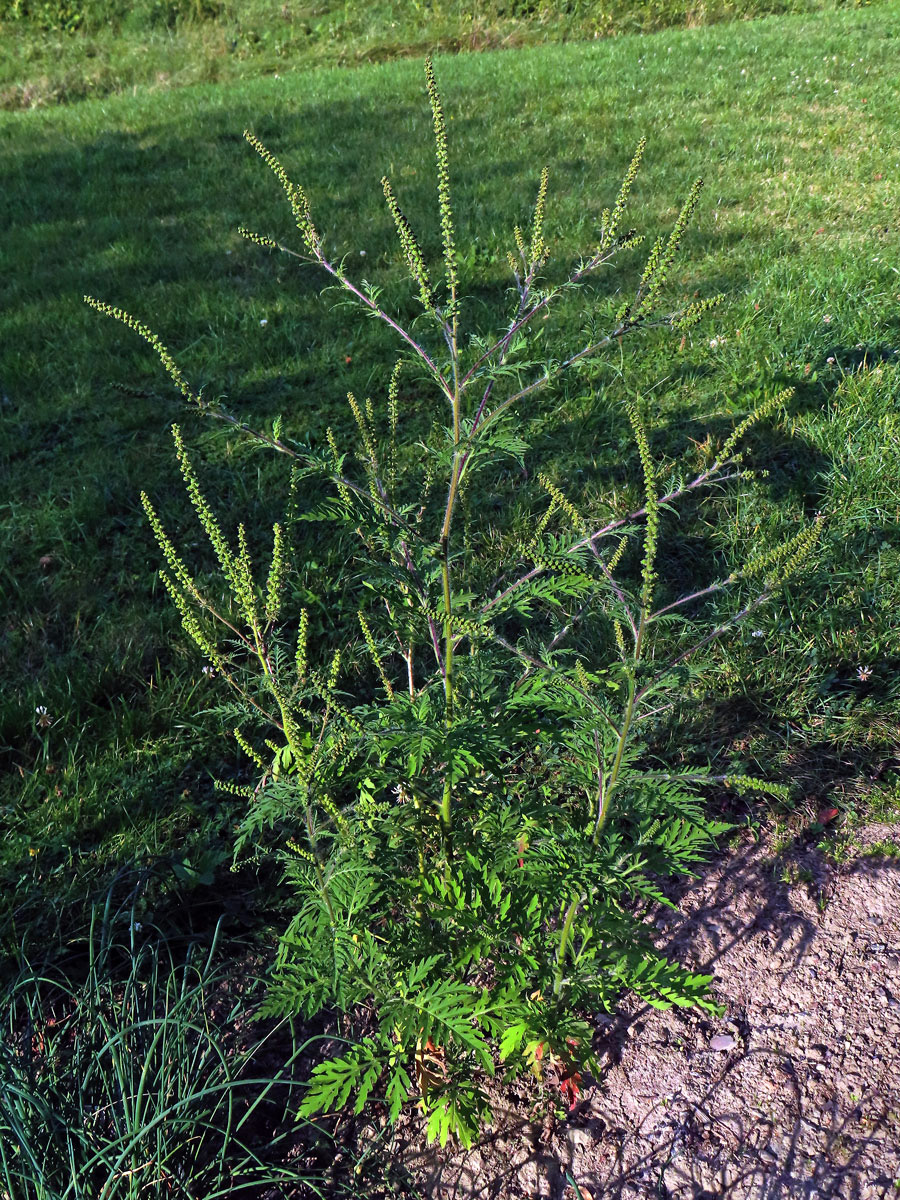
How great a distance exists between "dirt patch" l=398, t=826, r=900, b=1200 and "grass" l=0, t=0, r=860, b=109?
12702mm

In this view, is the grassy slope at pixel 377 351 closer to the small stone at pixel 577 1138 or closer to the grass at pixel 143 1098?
the grass at pixel 143 1098

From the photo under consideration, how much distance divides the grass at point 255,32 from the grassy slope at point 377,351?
353 centimetres

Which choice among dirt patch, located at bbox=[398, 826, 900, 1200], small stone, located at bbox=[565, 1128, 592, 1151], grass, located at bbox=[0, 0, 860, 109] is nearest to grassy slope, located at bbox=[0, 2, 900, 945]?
dirt patch, located at bbox=[398, 826, 900, 1200]

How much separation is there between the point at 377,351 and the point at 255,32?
452 inches

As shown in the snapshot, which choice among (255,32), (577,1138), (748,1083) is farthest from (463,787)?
(255,32)

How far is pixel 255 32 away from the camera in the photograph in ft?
45.0

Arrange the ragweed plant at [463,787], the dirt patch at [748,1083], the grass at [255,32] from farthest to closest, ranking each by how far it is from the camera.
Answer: the grass at [255,32] < the dirt patch at [748,1083] < the ragweed plant at [463,787]

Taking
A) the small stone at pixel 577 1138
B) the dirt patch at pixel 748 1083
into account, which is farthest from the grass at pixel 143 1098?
the small stone at pixel 577 1138

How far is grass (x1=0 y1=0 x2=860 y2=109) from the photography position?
486 inches

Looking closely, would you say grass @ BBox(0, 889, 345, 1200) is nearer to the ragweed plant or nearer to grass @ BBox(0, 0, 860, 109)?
the ragweed plant

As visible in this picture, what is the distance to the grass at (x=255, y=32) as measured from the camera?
12.4m

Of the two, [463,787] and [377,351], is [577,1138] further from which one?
[377,351]

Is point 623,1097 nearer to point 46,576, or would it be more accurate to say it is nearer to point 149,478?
point 46,576

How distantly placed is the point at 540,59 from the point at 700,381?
7535 mm
